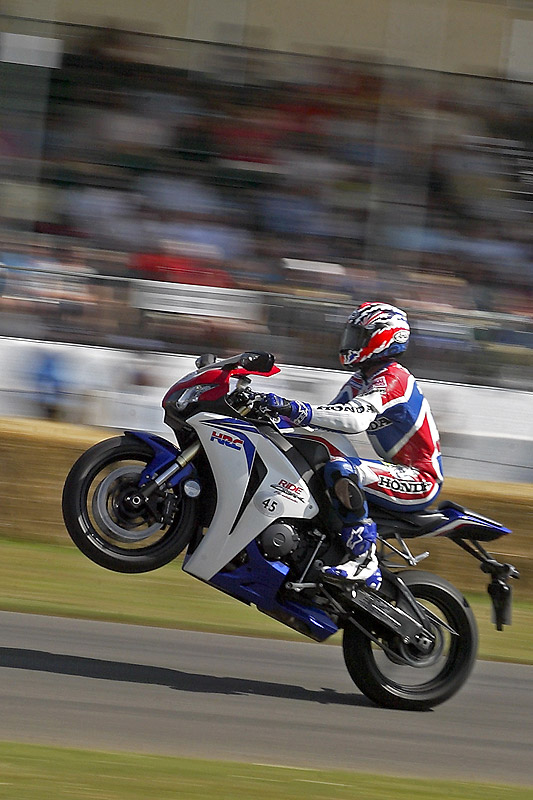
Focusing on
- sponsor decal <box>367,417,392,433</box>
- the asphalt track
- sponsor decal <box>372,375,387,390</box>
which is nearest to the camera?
the asphalt track

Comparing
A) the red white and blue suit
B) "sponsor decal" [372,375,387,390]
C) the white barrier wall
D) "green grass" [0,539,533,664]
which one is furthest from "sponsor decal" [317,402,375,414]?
the white barrier wall

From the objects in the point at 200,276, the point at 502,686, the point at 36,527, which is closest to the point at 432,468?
the point at 502,686

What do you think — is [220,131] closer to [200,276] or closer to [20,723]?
[200,276]

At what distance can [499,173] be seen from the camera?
9594 mm

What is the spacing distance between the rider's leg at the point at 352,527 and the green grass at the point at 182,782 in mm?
1042

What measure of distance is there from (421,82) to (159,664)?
19.5ft

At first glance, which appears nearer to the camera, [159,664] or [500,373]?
[159,664]

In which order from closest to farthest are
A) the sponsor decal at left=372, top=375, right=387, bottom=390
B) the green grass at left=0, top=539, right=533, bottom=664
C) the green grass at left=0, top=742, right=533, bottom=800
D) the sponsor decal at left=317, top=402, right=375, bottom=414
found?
1. the green grass at left=0, top=742, right=533, bottom=800
2. the sponsor decal at left=317, top=402, right=375, bottom=414
3. the sponsor decal at left=372, top=375, right=387, bottom=390
4. the green grass at left=0, top=539, right=533, bottom=664

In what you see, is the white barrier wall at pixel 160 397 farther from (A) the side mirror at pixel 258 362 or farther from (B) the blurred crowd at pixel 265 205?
(A) the side mirror at pixel 258 362

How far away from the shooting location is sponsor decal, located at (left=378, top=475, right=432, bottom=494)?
15.8 feet

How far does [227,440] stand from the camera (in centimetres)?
471

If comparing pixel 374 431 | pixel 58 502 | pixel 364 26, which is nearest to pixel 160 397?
pixel 58 502

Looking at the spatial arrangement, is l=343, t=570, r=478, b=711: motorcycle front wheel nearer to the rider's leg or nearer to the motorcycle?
the motorcycle

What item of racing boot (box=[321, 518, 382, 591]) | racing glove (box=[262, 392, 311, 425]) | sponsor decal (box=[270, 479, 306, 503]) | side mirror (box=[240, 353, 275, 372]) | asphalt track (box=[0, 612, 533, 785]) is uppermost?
side mirror (box=[240, 353, 275, 372])
